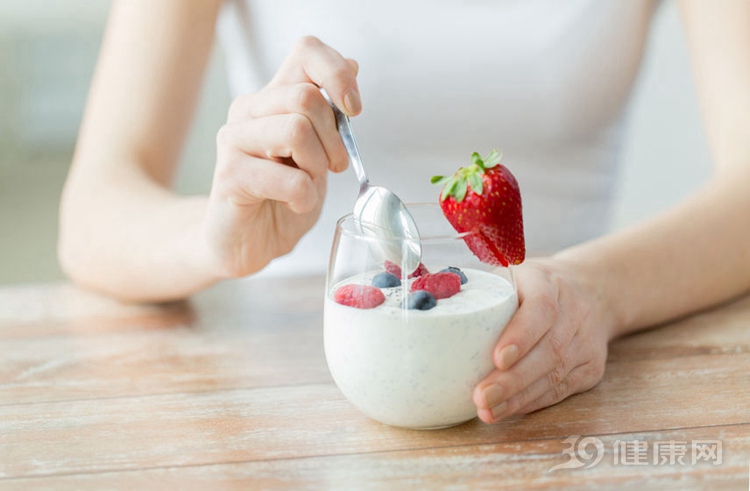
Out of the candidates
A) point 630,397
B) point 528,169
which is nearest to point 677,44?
point 528,169

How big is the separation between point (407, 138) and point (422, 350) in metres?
0.76

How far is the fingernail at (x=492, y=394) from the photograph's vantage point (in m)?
0.69

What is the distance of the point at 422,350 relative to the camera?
0.67 metres

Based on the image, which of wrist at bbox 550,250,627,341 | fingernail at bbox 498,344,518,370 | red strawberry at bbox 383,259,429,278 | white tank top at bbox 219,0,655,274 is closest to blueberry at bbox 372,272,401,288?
red strawberry at bbox 383,259,429,278

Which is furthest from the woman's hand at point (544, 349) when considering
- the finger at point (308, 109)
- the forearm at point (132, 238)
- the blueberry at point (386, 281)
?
the forearm at point (132, 238)

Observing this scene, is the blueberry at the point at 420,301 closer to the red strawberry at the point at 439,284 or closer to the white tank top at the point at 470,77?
the red strawberry at the point at 439,284

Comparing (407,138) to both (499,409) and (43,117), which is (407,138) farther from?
(43,117)

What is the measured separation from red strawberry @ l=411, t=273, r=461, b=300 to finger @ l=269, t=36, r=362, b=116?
0.65ft

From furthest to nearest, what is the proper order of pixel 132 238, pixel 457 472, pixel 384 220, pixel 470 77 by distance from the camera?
pixel 470 77 < pixel 132 238 < pixel 384 220 < pixel 457 472

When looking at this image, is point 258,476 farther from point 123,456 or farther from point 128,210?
point 128,210

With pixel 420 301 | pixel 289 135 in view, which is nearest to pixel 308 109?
pixel 289 135

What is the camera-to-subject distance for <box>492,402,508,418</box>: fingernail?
70 centimetres

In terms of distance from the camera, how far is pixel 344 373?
0.72 meters

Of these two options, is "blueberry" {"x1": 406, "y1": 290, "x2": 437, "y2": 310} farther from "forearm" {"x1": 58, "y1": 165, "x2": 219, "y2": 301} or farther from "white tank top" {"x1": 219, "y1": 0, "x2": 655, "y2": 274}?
"white tank top" {"x1": 219, "y1": 0, "x2": 655, "y2": 274}
